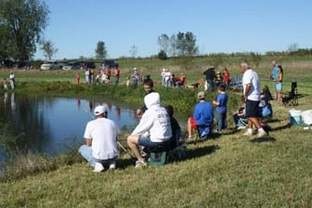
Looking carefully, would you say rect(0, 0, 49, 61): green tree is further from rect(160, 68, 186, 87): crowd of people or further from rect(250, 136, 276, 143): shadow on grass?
rect(250, 136, 276, 143): shadow on grass

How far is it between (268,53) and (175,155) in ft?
255

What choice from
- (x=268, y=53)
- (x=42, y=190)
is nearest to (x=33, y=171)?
(x=42, y=190)

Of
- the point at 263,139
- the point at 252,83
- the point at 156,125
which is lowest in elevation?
the point at 263,139

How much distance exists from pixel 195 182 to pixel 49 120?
2388cm

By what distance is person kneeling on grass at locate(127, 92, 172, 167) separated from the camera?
469 inches

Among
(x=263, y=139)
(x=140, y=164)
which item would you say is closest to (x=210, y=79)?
(x=263, y=139)

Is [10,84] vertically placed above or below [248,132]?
below

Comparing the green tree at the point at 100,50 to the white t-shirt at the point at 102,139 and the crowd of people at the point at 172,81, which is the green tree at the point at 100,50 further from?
the white t-shirt at the point at 102,139

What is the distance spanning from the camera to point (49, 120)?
3322 centimetres

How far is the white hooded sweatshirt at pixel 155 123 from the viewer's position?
11.9 m

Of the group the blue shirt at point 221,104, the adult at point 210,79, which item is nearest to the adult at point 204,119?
the blue shirt at point 221,104

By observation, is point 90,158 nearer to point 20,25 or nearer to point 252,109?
point 252,109

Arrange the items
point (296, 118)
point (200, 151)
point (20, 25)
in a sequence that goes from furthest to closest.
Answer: point (20, 25), point (296, 118), point (200, 151)

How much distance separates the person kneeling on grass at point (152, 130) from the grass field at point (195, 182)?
0.42 m
